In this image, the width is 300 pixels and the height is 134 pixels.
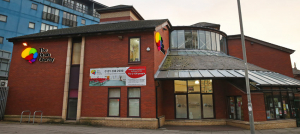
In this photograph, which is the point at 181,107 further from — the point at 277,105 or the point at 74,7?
the point at 74,7

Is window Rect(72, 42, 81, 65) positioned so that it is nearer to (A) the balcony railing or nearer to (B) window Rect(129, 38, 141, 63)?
(B) window Rect(129, 38, 141, 63)

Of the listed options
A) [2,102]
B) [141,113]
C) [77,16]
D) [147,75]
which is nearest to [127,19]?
[147,75]

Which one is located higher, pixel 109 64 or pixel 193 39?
pixel 193 39

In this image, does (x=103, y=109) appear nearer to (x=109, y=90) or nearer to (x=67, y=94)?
(x=109, y=90)

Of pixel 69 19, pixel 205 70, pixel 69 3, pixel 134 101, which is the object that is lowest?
pixel 134 101

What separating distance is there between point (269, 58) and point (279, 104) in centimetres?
1074

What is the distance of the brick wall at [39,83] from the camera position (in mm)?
15000

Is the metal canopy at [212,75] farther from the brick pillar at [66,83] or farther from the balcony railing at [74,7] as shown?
the balcony railing at [74,7]

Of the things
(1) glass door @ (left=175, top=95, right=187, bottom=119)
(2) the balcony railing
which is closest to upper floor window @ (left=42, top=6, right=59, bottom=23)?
(2) the balcony railing

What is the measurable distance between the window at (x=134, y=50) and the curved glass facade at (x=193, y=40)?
6.66m

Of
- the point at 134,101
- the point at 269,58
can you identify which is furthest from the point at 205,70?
the point at 269,58

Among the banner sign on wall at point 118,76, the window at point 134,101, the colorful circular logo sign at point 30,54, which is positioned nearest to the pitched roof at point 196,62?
the banner sign on wall at point 118,76

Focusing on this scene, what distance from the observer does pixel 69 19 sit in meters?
40.8

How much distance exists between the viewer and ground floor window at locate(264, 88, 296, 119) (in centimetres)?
1343
